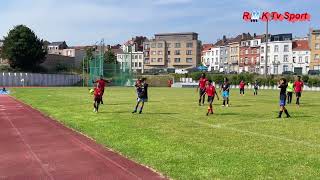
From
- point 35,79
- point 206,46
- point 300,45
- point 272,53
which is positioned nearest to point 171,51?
point 206,46

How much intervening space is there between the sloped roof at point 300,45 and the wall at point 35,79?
58559mm

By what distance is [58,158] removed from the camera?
12.1 metres

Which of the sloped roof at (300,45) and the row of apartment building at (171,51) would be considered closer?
the sloped roof at (300,45)

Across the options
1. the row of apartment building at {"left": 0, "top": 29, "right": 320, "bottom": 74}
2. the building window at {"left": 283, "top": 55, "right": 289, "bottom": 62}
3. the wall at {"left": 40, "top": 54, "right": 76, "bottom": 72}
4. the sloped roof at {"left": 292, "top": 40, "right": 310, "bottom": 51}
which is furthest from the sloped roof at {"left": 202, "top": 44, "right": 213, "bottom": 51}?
the wall at {"left": 40, "top": 54, "right": 76, "bottom": 72}

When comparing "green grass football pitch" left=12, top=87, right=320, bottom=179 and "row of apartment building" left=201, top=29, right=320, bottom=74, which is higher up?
"row of apartment building" left=201, top=29, right=320, bottom=74

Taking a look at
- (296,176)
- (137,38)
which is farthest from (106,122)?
(137,38)

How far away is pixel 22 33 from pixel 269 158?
3748 inches

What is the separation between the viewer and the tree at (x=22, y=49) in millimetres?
98875

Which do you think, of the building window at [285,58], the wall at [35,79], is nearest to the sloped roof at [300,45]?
the building window at [285,58]

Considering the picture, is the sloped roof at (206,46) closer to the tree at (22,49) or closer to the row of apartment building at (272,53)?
the row of apartment building at (272,53)

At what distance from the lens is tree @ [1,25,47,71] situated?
98875mm

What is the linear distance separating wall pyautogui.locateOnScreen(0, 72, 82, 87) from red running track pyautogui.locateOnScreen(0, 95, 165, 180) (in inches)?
2708

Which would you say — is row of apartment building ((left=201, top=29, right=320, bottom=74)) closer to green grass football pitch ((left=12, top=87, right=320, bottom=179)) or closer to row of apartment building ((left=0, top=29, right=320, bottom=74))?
row of apartment building ((left=0, top=29, right=320, bottom=74))

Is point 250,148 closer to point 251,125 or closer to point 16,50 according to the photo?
point 251,125
